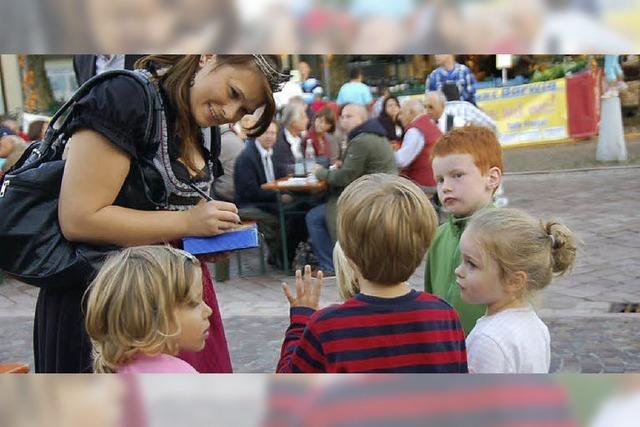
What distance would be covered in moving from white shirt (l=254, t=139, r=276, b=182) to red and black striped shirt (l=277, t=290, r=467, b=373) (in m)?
4.21

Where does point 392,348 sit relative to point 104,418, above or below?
below

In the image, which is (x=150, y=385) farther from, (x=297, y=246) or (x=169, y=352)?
(x=297, y=246)

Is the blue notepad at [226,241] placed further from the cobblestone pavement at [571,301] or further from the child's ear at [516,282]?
the cobblestone pavement at [571,301]

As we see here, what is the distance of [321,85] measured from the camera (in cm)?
629

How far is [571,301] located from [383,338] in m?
3.40

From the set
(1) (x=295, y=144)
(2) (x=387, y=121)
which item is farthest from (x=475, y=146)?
(2) (x=387, y=121)

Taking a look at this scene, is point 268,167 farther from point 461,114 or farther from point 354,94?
point 461,114

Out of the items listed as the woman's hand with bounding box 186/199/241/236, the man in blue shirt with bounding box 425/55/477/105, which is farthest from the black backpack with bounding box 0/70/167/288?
the man in blue shirt with bounding box 425/55/477/105

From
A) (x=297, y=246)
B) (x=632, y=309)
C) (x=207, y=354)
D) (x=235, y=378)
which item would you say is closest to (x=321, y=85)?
(x=297, y=246)

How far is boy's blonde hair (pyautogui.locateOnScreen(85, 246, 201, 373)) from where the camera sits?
102 cm

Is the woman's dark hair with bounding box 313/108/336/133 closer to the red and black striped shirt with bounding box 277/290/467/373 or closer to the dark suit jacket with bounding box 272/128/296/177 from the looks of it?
the dark suit jacket with bounding box 272/128/296/177

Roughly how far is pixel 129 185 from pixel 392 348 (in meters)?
0.44

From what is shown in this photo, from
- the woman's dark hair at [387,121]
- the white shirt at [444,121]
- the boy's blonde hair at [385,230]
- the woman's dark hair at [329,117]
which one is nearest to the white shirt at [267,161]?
the woman's dark hair at [329,117]

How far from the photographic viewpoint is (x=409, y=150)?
16.4 ft
